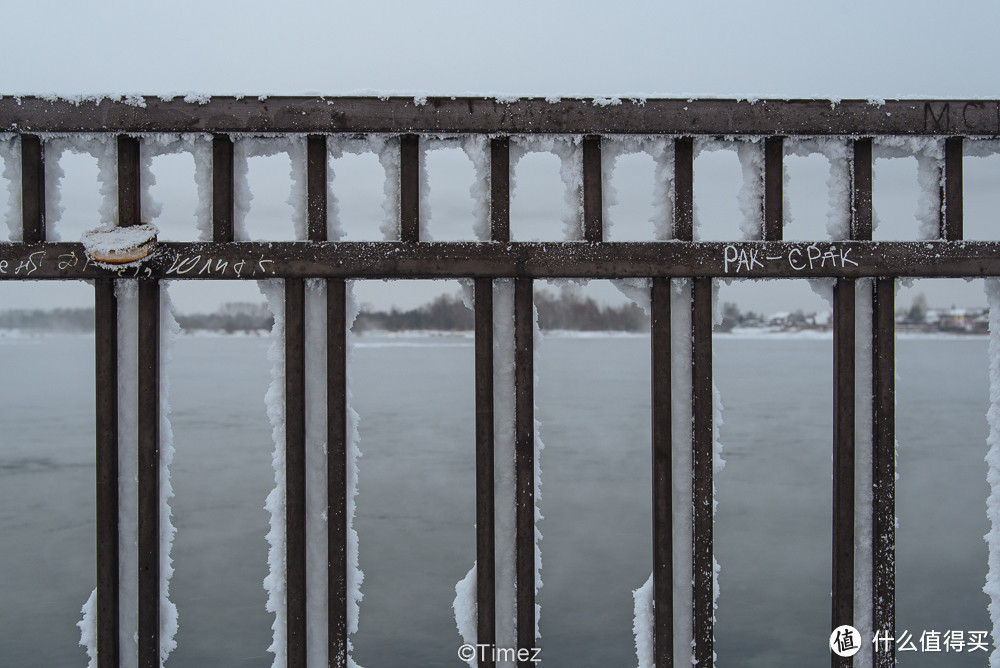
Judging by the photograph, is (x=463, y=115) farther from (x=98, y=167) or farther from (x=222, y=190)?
(x=98, y=167)

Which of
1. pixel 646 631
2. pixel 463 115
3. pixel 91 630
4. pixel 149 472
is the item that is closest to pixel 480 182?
pixel 463 115

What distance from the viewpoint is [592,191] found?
6.14 feet

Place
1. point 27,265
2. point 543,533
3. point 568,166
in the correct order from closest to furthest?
point 27,265 < point 568,166 < point 543,533

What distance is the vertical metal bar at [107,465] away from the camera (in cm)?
182

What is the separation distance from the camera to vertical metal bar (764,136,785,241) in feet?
6.24

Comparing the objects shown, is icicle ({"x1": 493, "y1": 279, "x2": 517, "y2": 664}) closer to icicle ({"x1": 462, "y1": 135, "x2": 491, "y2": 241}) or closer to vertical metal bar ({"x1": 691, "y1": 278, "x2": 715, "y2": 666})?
icicle ({"x1": 462, "y1": 135, "x2": 491, "y2": 241})

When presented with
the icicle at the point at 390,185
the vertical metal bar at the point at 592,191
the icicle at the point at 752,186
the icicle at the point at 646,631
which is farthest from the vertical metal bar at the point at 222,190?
the icicle at the point at 646,631

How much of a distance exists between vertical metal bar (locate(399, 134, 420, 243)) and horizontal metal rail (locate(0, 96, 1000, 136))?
54 mm

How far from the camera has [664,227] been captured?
1901 millimetres

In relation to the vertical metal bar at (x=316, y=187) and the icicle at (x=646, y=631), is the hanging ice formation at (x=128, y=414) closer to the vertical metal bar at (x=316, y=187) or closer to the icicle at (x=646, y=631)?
the vertical metal bar at (x=316, y=187)

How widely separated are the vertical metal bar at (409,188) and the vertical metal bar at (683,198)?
0.75 metres

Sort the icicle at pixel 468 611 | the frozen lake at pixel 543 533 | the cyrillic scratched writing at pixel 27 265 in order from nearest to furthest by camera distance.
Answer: the cyrillic scratched writing at pixel 27 265 → the icicle at pixel 468 611 → the frozen lake at pixel 543 533

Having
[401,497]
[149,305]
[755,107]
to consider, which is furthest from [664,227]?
[401,497]

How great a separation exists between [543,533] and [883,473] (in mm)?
2506
